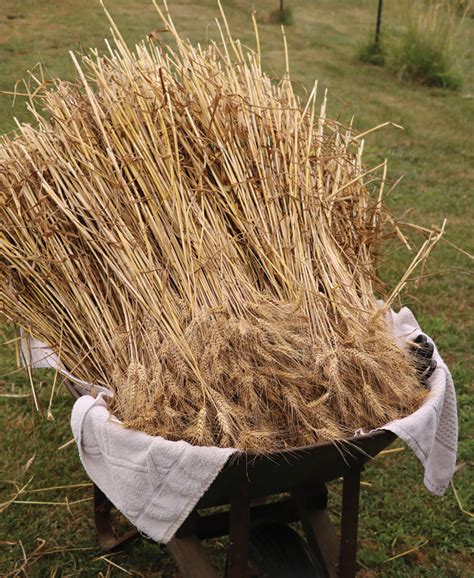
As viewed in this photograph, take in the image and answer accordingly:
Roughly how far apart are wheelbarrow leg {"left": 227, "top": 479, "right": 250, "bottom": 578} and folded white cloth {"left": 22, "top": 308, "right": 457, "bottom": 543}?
121mm

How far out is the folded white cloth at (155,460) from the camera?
1513mm

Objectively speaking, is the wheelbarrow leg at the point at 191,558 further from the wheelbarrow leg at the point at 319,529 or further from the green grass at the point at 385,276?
the green grass at the point at 385,276

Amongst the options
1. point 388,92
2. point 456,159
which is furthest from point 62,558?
point 388,92

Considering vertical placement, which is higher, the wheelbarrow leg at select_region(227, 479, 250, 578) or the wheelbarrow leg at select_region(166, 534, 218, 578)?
the wheelbarrow leg at select_region(227, 479, 250, 578)

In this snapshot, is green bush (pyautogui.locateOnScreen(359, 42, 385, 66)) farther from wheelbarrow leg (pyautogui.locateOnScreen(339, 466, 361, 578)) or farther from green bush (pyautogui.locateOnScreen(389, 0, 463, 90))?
wheelbarrow leg (pyautogui.locateOnScreen(339, 466, 361, 578))

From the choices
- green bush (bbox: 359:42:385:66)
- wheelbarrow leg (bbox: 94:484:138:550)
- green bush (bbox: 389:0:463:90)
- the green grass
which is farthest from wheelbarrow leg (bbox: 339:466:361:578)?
green bush (bbox: 359:42:385:66)

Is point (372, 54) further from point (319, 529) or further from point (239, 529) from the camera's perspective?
point (239, 529)

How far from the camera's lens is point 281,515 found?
2.18 metres

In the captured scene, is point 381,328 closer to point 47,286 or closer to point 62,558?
point 47,286

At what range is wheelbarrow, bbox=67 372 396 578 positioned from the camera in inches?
61.2

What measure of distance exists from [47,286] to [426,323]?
2.56 m

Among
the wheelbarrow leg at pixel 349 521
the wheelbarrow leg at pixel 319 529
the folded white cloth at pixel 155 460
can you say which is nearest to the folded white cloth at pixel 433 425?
the folded white cloth at pixel 155 460

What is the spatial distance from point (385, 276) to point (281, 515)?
7.79 ft

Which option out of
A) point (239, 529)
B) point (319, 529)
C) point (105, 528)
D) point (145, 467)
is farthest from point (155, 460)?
point (105, 528)
